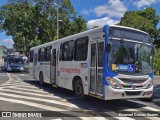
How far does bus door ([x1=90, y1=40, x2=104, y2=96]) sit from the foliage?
1246 inches

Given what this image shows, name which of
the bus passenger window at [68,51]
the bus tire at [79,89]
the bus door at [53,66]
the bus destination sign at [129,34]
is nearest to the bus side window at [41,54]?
the bus door at [53,66]

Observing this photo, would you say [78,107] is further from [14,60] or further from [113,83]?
[14,60]

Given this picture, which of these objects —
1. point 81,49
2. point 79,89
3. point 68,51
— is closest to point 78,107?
point 79,89

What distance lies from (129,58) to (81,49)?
2.64 m

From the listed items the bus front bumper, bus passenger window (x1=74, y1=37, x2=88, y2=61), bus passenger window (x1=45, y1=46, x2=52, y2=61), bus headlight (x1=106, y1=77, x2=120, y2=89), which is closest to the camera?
the bus front bumper

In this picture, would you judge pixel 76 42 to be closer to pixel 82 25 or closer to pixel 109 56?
pixel 109 56

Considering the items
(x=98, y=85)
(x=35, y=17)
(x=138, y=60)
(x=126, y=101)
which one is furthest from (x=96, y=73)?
(x=35, y=17)

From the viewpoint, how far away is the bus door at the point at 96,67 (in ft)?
36.3

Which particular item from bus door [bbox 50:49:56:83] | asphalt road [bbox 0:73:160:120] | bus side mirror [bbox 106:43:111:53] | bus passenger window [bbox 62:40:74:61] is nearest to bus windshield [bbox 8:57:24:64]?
bus door [bbox 50:49:56:83]

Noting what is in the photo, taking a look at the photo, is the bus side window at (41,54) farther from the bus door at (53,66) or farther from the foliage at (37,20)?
the foliage at (37,20)

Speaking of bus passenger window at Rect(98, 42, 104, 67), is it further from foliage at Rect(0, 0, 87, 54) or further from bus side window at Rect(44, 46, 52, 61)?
foliage at Rect(0, 0, 87, 54)

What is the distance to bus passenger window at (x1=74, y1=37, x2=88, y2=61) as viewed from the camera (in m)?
12.5

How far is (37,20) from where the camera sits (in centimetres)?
4381

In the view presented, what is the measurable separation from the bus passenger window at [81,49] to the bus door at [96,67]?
0.66 metres
